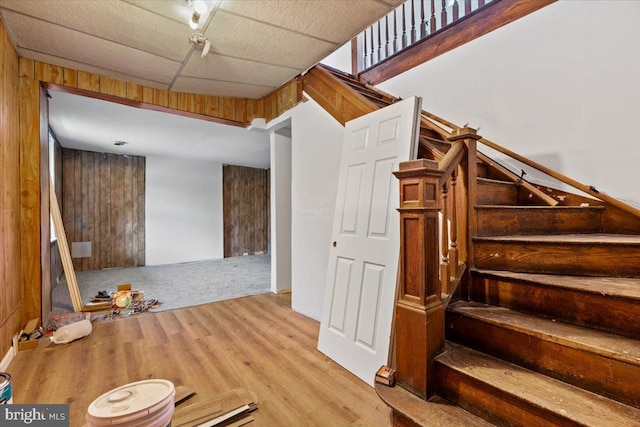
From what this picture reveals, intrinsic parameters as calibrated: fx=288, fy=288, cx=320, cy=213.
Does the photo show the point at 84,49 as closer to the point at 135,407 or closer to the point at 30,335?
the point at 30,335

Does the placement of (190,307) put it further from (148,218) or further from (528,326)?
(148,218)

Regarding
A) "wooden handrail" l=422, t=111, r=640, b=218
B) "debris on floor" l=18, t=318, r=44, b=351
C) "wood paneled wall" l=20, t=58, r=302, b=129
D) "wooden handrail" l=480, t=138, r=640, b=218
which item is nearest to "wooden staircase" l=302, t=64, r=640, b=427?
"wooden handrail" l=422, t=111, r=640, b=218

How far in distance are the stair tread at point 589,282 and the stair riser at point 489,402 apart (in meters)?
0.57

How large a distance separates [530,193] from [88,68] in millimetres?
4218

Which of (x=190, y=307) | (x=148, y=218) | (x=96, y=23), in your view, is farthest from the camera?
(x=148, y=218)

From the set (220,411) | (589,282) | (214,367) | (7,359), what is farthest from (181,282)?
(589,282)

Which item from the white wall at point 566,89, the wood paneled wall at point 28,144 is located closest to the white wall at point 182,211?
the wood paneled wall at point 28,144

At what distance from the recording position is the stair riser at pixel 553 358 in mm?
1052

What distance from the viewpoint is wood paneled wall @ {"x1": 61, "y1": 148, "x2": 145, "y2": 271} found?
5.69m

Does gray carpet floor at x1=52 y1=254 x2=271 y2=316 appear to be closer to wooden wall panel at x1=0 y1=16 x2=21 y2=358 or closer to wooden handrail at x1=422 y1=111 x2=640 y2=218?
wooden wall panel at x1=0 y1=16 x2=21 y2=358

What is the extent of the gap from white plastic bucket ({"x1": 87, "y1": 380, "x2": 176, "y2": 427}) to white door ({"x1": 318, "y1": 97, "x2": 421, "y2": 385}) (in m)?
1.27

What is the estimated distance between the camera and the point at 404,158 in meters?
2.00

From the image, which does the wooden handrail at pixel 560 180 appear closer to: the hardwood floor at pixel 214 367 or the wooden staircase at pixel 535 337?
the wooden staircase at pixel 535 337

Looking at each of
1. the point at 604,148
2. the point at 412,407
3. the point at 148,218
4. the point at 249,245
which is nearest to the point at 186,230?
the point at 148,218
